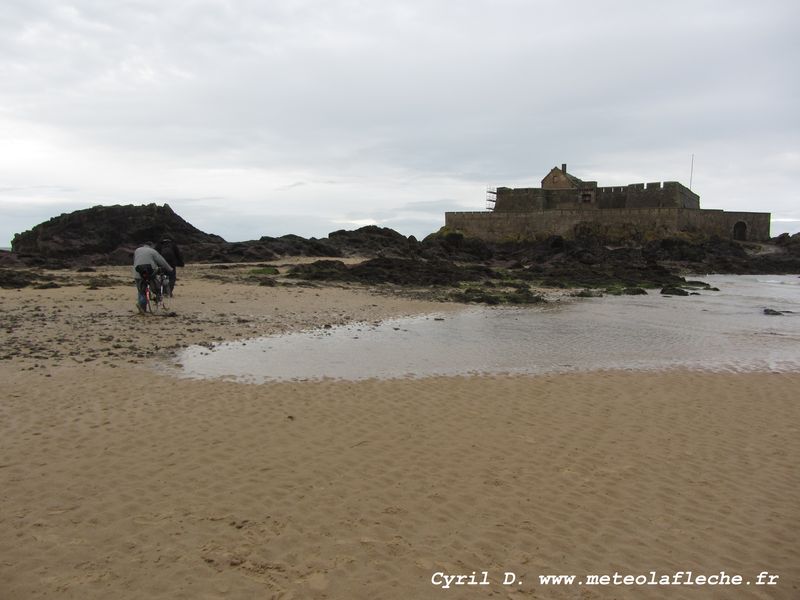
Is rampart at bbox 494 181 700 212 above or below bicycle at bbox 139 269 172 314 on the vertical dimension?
above

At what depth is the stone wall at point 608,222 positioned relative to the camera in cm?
4459

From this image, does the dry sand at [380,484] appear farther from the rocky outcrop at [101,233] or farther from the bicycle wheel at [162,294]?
the rocky outcrop at [101,233]

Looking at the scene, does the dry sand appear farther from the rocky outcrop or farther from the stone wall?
the stone wall

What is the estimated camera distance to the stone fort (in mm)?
45000

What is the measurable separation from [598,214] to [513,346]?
38558 mm

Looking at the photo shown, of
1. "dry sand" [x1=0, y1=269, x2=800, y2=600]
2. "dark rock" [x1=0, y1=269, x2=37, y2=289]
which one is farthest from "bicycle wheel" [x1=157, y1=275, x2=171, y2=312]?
"dark rock" [x1=0, y1=269, x2=37, y2=289]

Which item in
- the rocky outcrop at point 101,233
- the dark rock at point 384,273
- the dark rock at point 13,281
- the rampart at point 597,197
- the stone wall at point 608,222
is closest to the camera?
the dark rock at point 13,281

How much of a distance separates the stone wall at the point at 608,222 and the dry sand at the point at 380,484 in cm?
3973

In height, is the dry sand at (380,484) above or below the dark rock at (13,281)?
below

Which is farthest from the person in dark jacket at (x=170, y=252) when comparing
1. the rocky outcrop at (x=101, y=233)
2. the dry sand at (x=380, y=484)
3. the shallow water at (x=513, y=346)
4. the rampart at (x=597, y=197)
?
the rampart at (x=597, y=197)

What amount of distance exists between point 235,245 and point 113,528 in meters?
27.0

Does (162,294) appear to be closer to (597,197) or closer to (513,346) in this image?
(513,346)

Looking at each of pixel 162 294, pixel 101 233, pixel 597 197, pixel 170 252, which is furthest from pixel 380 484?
pixel 597 197

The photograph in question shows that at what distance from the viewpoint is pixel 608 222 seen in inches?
1800
